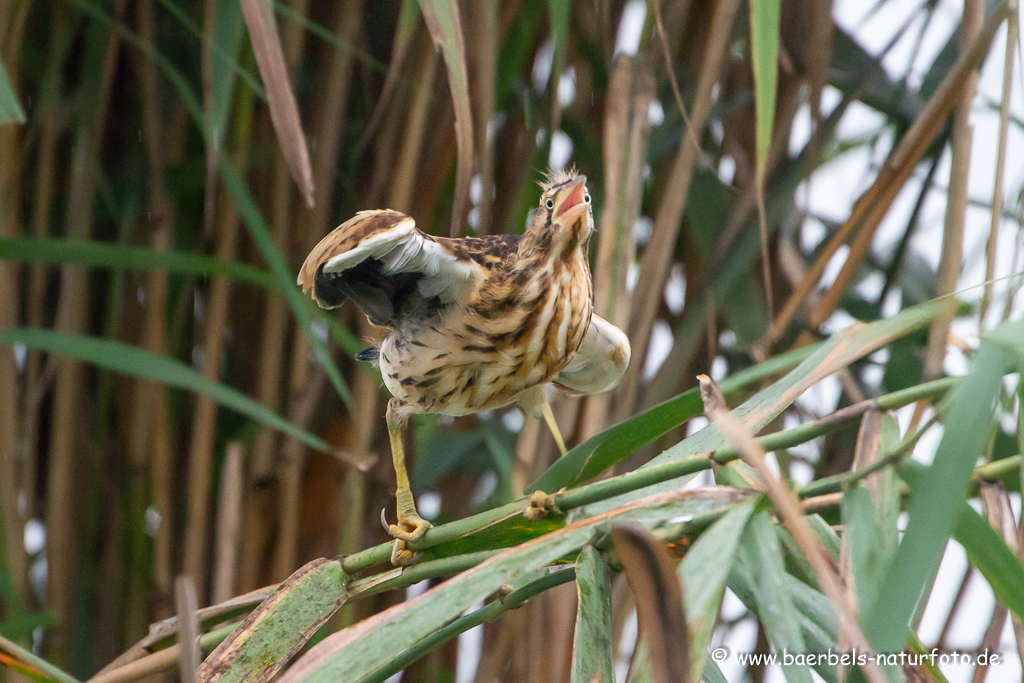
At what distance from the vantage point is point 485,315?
1.42 m

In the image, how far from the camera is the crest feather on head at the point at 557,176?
4.78 feet

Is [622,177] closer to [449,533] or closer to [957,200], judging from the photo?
[957,200]

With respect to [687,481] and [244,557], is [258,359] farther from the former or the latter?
[687,481]

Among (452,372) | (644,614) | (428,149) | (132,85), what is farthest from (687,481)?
(132,85)

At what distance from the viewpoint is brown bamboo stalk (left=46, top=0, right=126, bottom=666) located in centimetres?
152

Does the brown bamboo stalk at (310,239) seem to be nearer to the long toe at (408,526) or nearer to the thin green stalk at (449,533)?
the long toe at (408,526)

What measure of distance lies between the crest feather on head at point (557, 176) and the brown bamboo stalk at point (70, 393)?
2.29 ft

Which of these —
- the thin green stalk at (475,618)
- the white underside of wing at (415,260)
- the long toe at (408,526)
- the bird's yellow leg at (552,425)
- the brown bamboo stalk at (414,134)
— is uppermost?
the brown bamboo stalk at (414,134)

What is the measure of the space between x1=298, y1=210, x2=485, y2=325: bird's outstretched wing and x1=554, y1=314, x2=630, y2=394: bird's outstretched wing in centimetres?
29

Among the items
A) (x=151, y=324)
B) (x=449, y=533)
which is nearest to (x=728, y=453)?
(x=449, y=533)

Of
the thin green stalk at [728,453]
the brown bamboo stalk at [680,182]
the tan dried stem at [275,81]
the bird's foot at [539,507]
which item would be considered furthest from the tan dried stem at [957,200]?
the tan dried stem at [275,81]

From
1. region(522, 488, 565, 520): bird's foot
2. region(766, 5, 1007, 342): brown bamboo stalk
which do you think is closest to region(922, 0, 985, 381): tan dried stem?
region(766, 5, 1007, 342): brown bamboo stalk

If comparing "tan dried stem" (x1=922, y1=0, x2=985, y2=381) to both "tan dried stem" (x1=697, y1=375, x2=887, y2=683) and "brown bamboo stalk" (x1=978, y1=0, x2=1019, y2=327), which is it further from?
"tan dried stem" (x1=697, y1=375, x2=887, y2=683)

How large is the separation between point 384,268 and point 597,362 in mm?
488
